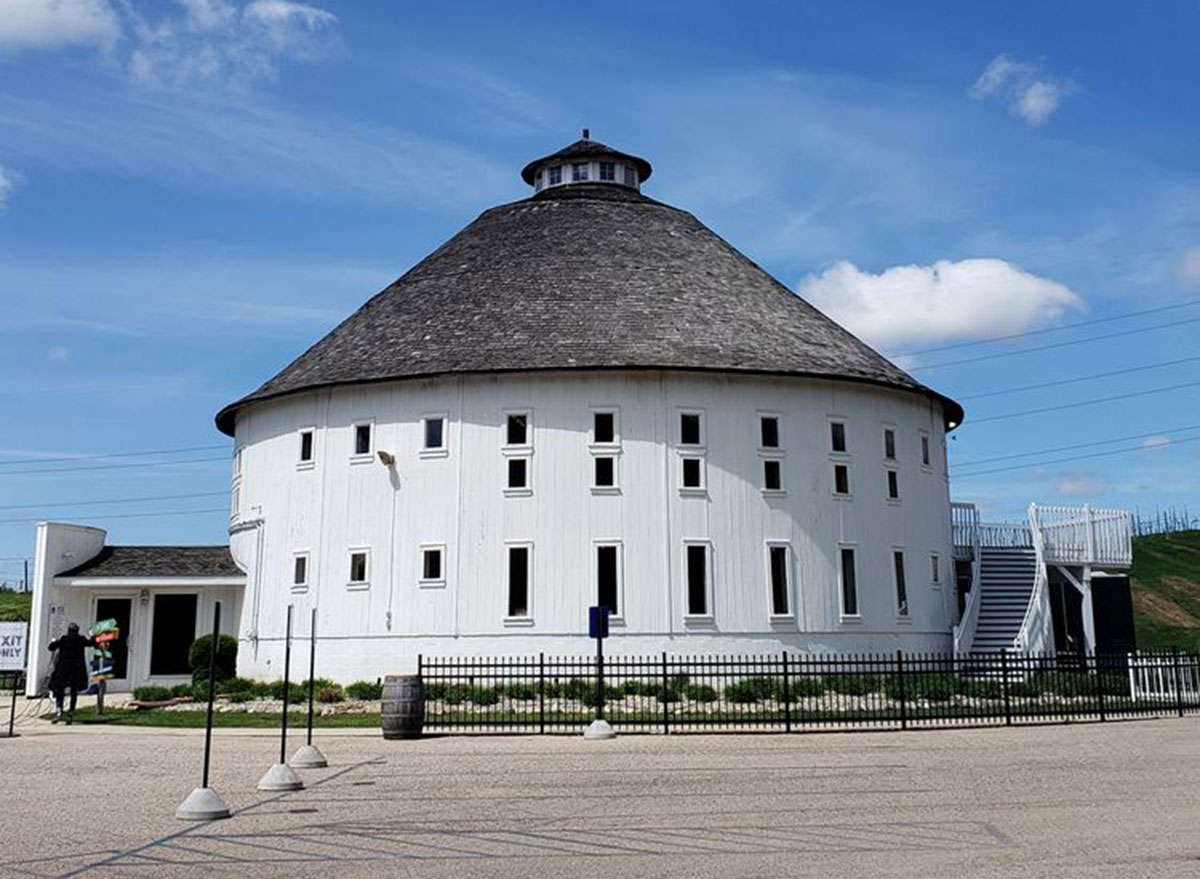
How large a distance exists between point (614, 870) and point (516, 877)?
2.50 ft

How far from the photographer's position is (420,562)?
3125 cm

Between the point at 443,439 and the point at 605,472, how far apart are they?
445 cm

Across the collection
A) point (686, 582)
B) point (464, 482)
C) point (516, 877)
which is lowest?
point (516, 877)

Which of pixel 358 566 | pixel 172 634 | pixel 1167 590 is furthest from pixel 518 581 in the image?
pixel 1167 590

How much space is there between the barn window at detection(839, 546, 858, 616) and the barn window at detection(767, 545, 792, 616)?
69.7 inches

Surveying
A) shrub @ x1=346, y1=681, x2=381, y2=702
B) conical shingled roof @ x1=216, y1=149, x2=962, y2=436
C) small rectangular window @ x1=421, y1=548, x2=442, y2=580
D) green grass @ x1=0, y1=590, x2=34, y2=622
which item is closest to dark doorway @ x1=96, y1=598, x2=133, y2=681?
conical shingled roof @ x1=216, y1=149, x2=962, y2=436

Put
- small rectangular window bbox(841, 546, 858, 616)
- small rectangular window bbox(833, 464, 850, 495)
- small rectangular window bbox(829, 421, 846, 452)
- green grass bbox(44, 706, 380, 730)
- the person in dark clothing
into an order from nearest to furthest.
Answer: green grass bbox(44, 706, 380, 730), the person in dark clothing, small rectangular window bbox(841, 546, 858, 616), small rectangular window bbox(833, 464, 850, 495), small rectangular window bbox(829, 421, 846, 452)

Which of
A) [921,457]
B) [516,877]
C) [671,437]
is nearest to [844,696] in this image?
[671,437]

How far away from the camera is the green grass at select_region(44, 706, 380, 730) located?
81.6 feet

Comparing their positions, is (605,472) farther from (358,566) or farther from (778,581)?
(358,566)

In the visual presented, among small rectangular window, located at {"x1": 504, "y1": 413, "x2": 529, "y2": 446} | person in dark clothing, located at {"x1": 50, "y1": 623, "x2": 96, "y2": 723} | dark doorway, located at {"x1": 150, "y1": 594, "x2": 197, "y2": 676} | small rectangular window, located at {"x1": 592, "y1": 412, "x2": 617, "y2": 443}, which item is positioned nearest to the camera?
person in dark clothing, located at {"x1": 50, "y1": 623, "x2": 96, "y2": 723}

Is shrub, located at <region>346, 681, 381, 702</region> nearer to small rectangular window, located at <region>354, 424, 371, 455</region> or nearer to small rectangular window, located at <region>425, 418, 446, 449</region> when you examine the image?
small rectangular window, located at <region>425, 418, 446, 449</region>

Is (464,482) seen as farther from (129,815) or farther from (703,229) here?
(129,815)

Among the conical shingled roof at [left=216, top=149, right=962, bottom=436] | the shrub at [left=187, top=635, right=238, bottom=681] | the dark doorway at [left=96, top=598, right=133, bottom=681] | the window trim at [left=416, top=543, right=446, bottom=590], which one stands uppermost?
the conical shingled roof at [left=216, top=149, right=962, bottom=436]
